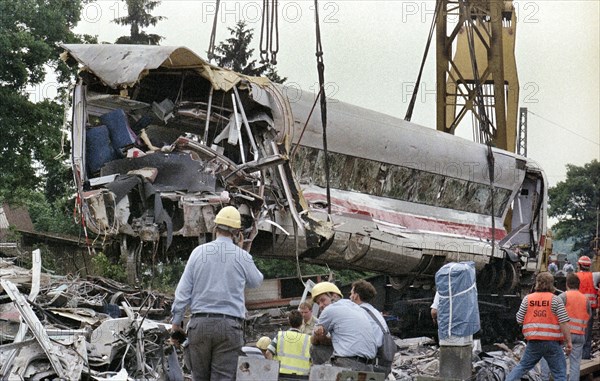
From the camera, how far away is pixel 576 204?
56.6 meters

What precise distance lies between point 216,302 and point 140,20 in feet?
103

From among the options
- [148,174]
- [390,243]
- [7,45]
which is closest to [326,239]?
[390,243]

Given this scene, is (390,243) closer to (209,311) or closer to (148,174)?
(148,174)

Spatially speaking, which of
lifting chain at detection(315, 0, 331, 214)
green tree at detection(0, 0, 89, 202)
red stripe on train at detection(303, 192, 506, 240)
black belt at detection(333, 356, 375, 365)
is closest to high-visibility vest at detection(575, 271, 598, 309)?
Answer: red stripe on train at detection(303, 192, 506, 240)

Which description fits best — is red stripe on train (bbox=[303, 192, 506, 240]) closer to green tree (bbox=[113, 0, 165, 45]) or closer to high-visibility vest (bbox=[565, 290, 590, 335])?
high-visibility vest (bbox=[565, 290, 590, 335])

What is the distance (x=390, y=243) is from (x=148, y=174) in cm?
487

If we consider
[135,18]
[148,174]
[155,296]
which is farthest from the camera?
[135,18]

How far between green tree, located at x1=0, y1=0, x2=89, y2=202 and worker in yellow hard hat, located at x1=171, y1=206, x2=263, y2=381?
19.8 metres

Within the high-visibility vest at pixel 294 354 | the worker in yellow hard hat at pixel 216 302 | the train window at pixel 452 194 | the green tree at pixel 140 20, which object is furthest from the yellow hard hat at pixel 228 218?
the green tree at pixel 140 20

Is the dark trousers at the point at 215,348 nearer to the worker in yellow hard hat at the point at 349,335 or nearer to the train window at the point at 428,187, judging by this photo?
the worker in yellow hard hat at the point at 349,335

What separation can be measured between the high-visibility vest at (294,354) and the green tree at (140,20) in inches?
1126

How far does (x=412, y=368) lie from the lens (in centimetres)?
1313

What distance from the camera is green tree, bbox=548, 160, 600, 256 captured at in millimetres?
54688

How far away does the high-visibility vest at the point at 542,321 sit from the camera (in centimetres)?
1134
